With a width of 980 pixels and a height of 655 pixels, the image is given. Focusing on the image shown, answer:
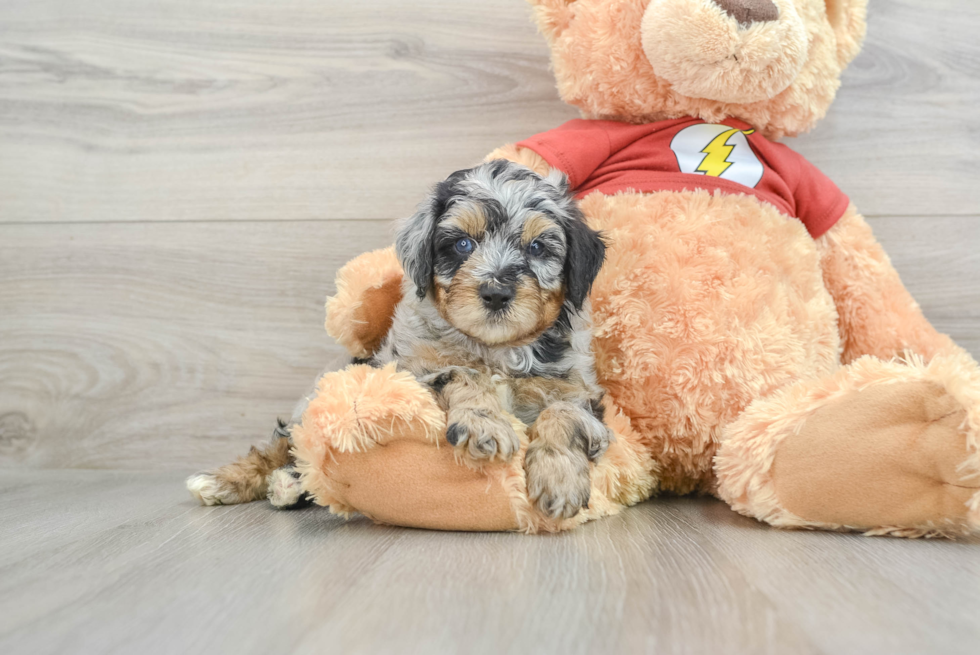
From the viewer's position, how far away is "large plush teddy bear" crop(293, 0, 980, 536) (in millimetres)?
1324

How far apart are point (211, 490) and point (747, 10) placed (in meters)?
1.74

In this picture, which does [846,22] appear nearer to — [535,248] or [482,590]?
[535,248]

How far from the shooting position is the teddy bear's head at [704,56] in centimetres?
161

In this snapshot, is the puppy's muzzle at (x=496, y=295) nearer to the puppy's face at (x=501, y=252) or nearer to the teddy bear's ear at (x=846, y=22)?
the puppy's face at (x=501, y=252)

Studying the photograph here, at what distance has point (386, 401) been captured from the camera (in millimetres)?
1340

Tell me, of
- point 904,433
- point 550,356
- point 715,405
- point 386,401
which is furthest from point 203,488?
point 904,433

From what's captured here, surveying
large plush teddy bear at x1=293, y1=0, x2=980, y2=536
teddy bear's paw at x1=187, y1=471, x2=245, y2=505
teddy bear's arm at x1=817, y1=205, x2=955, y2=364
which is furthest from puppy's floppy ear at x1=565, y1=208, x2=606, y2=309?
teddy bear's paw at x1=187, y1=471, x2=245, y2=505

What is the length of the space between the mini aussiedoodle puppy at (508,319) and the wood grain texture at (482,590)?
0.63ft

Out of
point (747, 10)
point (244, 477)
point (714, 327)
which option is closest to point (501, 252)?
point (714, 327)

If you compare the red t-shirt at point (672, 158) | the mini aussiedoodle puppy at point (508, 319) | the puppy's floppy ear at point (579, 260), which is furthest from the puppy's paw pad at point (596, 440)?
the red t-shirt at point (672, 158)

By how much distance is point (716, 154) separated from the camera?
180 centimetres

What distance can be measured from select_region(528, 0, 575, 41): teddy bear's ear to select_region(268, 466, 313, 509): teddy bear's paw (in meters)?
1.33

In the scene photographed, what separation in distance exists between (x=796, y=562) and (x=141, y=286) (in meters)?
2.10

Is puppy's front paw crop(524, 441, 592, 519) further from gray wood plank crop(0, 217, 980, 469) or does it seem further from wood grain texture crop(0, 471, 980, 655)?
gray wood plank crop(0, 217, 980, 469)
